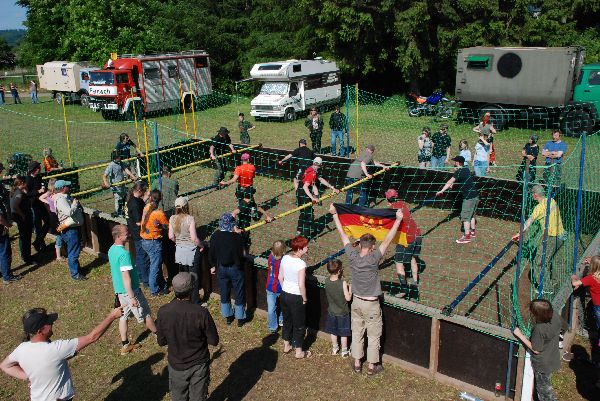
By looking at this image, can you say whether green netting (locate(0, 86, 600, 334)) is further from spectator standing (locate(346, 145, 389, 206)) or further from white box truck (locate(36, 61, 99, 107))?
white box truck (locate(36, 61, 99, 107))

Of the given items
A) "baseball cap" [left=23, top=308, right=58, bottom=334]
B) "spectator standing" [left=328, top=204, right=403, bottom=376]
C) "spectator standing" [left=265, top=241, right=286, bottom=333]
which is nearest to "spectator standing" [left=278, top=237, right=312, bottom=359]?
"spectator standing" [left=265, top=241, right=286, bottom=333]

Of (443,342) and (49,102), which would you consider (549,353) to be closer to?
(443,342)

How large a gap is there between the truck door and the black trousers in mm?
Answer: 16735

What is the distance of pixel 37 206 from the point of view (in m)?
10.6

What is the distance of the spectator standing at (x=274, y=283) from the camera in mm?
6992

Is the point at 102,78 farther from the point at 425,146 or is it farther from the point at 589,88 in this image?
the point at 589,88

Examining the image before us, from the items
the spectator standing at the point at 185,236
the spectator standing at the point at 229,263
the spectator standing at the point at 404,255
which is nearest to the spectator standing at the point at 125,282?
the spectator standing at the point at 185,236

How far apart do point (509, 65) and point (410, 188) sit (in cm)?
1109

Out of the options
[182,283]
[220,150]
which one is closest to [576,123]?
[220,150]

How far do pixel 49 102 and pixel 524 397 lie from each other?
116 feet

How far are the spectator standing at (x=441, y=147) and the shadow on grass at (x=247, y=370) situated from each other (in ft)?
24.4

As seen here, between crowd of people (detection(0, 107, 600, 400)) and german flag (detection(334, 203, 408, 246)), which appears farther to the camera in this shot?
german flag (detection(334, 203, 408, 246))

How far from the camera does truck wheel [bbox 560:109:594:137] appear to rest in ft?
62.7

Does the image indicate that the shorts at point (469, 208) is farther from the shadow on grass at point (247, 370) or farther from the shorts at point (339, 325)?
the shadow on grass at point (247, 370)
